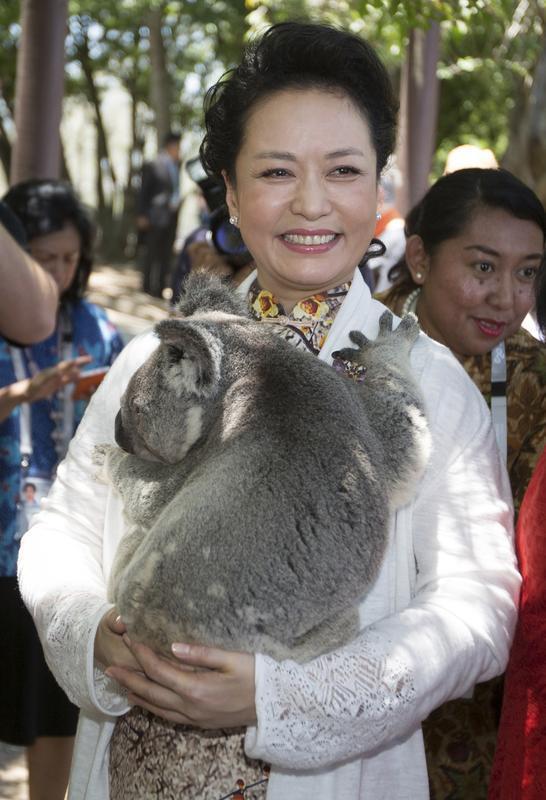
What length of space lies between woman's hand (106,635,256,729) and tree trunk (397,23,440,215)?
25.1 ft

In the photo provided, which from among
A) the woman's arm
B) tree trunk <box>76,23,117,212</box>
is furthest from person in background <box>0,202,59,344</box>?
tree trunk <box>76,23,117,212</box>

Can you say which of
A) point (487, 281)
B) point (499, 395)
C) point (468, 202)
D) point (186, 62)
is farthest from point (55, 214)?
point (186, 62)

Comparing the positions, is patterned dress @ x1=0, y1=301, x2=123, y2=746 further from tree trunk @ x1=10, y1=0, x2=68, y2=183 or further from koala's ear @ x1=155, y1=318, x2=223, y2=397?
koala's ear @ x1=155, y1=318, x2=223, y2=397

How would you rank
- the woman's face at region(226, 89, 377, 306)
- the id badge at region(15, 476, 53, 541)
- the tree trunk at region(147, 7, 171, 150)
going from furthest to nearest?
the tree trunk at region(147, 7, 171, 150) < the id badge at region(15, 476, 53, 541) < the woman's face at region(226, 89, 377, 306)

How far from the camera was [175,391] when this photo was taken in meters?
1.79

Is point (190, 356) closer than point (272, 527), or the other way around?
point (272, 527)

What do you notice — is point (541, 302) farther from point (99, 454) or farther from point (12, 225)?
point (12, 225)

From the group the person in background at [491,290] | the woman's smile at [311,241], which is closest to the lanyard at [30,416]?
the person in background at [491,290]

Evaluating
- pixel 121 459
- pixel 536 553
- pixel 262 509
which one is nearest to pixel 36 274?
pixel 121 459

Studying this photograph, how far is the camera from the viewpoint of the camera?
270 cm

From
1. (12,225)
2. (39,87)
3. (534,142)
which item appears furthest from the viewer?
(534,142)

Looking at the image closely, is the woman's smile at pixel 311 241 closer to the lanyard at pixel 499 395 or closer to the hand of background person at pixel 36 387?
the lanyard at pixel 499 395

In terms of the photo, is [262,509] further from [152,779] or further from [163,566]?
[152,779]

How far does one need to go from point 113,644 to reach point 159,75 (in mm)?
16119
